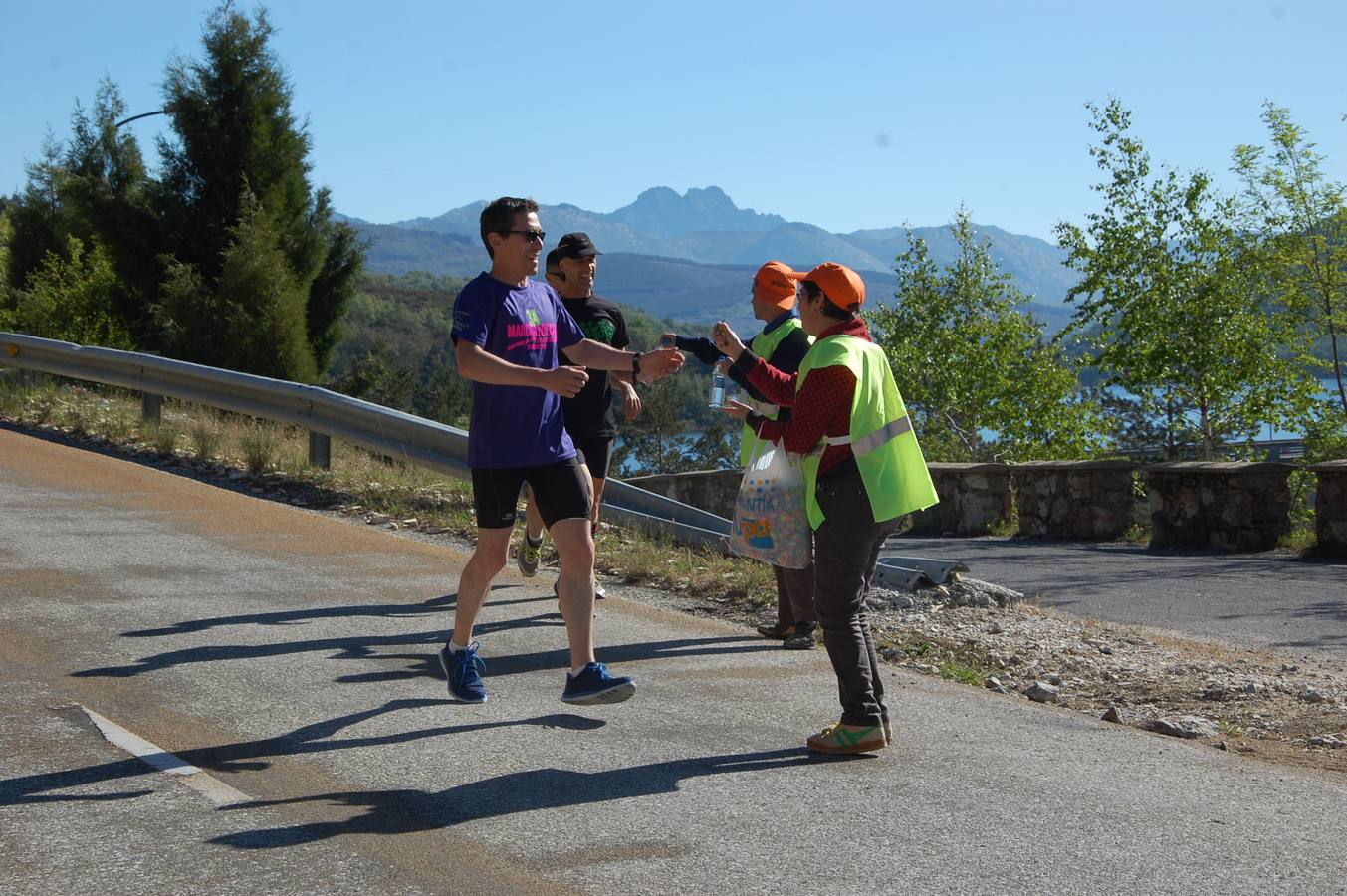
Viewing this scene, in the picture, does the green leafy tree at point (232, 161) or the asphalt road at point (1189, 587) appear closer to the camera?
the asphalt road at point (1189, 587)

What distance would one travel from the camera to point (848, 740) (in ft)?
16.3

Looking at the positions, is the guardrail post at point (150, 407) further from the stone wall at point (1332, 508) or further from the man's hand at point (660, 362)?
the stone wall at point (1332, 508)

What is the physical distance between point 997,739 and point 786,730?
80 centimetres

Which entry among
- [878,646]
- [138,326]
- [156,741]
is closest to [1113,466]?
[878,646]

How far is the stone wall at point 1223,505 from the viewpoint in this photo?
1304cm

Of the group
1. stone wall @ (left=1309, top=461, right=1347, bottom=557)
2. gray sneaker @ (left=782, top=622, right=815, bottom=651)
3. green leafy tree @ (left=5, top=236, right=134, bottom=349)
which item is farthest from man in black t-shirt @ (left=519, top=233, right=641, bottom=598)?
green leafy tree @ (left=5, top=236, right=134, bottom=349)

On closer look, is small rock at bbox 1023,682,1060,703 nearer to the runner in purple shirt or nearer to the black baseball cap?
the runner in purple shirt

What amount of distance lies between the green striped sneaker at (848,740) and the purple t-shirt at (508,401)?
1448mm

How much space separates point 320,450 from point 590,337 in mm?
5022

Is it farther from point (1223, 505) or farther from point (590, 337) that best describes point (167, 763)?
point (1223, 505)

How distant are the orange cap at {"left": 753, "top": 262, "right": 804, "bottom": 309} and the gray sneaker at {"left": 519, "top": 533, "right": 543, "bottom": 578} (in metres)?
2.05

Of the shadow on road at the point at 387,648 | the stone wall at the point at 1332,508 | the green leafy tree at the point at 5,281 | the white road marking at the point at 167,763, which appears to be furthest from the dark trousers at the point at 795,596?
the green leafy tree at the point at 5,281

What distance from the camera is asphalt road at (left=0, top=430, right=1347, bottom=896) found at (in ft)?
12.6

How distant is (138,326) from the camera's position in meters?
35.9
